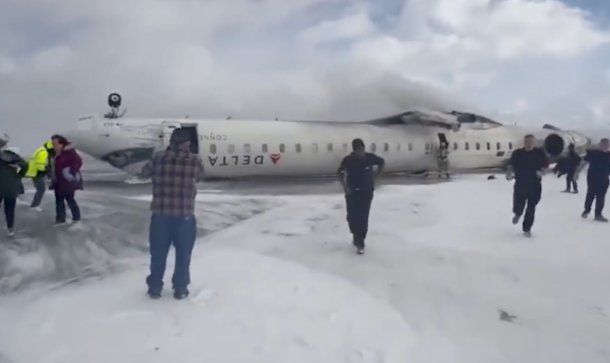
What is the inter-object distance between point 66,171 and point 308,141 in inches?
607

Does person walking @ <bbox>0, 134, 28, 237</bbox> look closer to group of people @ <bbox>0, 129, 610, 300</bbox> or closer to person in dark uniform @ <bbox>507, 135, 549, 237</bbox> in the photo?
group of people @ <bbox>0, 129, 610, 300</bbox>

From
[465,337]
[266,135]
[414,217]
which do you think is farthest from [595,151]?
[266,135]

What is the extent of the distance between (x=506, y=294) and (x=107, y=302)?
184 inches

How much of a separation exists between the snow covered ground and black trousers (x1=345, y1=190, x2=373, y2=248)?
0.96ft

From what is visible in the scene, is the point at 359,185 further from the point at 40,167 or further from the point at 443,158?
the point at 443,158

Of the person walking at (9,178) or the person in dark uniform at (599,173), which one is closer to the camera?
the person walking at (9,178)

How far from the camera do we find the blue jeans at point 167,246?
6020 millimetres

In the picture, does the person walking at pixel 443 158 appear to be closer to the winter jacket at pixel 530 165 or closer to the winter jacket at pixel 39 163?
the winter jacket at pixel 530 165

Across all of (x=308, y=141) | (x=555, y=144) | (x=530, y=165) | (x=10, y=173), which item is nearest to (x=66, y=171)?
(x=10, y=173)

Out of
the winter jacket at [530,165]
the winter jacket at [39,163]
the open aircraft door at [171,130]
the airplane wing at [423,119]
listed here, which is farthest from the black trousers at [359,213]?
the airplane wing at [423,119]

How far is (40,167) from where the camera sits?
11.4 meters

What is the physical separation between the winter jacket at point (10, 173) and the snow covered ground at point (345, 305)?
254cm

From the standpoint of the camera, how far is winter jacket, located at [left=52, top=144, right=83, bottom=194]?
9656 mm

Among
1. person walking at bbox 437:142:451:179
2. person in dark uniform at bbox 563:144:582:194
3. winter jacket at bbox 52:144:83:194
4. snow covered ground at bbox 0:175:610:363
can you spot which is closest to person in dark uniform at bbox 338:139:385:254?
snow covered ground at bbox 0:175:610:363
